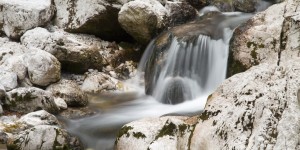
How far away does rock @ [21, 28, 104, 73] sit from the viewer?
1033 cm

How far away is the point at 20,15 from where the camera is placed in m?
11.5

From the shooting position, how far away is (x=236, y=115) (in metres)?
4.52

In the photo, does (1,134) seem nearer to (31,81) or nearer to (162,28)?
(31,81)

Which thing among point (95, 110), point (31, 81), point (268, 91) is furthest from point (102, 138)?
point (268, 91)

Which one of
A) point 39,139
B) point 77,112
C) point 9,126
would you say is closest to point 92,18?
point 77,112

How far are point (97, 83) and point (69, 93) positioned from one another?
4.25 feet

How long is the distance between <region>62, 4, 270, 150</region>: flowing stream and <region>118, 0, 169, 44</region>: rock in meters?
0.86

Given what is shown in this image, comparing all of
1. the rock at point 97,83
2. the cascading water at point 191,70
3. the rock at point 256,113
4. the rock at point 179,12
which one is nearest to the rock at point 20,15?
the rock at point 97,83

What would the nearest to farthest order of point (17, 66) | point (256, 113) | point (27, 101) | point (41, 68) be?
point (256, 113), point (27, 101), point (41, 68), point (17, 66)

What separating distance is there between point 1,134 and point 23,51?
4168 millimetres

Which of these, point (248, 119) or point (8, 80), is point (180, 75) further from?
point (248, 119)

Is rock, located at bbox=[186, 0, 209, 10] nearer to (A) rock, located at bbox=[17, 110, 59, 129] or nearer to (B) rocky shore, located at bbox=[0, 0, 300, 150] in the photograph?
(B) rocky shore, located at bbox=[0, 0, 300, 150]

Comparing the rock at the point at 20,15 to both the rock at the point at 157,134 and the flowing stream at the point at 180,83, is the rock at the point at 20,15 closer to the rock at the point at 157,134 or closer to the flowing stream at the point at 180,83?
the flowing stream at the point at 180,83

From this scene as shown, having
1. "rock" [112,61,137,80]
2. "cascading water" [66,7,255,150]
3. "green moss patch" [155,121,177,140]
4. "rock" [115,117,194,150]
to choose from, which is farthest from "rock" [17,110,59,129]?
"rock" [112,61,137,80]
